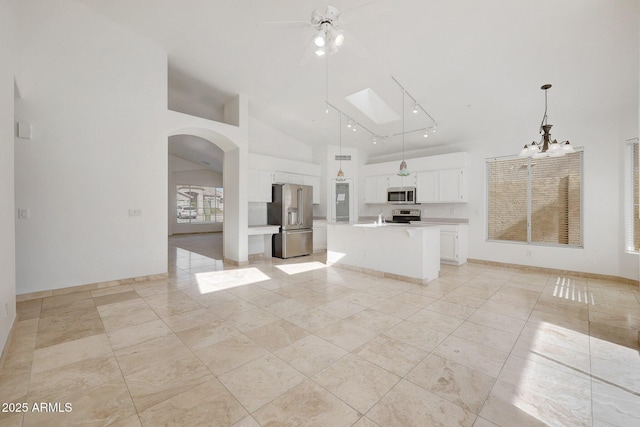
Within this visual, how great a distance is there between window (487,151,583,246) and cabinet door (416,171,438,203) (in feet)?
3.74

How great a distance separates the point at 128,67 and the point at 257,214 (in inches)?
160

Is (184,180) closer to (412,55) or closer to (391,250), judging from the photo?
(391,250)

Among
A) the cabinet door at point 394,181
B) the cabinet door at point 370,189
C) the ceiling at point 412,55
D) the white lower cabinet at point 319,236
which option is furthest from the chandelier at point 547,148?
the white lower cabinet at point 319,236

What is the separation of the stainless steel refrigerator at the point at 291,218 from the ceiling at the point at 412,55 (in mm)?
2029

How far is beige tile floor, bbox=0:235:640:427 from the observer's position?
1.66 meters

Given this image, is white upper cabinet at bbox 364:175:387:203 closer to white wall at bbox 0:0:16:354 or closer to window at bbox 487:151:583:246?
window at bbox 487:151:583:246

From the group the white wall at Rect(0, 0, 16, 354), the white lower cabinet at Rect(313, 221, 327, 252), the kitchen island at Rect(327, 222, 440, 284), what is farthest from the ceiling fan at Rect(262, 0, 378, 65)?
the white lower cabinet at Rect(313, 221, 327, 252)

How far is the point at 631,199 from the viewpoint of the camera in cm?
450

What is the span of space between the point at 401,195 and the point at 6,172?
22.5 ft

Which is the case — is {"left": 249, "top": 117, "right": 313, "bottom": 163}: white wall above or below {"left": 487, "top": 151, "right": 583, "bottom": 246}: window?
above

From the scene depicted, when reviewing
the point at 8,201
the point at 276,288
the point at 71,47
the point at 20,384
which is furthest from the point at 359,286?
the point at 71,47

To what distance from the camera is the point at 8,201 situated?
245 cm

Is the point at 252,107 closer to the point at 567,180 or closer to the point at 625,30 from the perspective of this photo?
the point at 625,30

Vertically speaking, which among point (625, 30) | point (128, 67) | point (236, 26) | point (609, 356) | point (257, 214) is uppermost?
point (236, 26)
